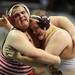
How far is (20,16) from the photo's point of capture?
7.06 ft

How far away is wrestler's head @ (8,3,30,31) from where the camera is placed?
7.05 feet

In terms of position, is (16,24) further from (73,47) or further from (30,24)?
(73,47)

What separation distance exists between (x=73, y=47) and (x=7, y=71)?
1.24 feet

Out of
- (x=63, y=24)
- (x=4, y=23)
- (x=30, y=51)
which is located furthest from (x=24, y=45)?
(x=4, y=23)

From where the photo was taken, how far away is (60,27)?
91.4 inches

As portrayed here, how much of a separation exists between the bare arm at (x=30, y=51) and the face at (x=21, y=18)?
→ 0.06 m

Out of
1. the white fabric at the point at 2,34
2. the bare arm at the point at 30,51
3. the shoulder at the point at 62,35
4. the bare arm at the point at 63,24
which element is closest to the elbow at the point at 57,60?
the bare arm at the point at 30,51

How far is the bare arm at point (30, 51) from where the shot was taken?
6.83 feet

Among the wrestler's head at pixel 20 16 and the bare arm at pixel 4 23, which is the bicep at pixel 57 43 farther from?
the bare arm at pixel 4 23

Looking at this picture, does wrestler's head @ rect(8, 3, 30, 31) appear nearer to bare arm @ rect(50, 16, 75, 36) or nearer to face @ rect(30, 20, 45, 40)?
face @ rect(30, 20, 45, 40)

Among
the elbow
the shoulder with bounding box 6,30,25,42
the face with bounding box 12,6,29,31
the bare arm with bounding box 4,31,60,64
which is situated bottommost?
the elbow

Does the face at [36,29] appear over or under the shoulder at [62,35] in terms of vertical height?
over

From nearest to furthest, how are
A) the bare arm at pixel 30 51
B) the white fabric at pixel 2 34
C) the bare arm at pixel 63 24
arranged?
1. the bare arm at pixel 30 51
2. the bare arm at pixel 63 24
3. the white fabric at pixel 2 34

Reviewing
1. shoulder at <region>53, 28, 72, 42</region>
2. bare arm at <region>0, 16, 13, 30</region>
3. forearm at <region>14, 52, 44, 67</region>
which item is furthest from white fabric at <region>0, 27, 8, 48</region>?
shoulder at <region>53, 28, 72, 42</region>
